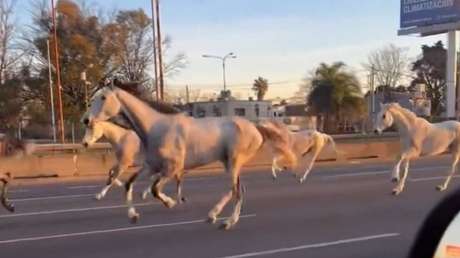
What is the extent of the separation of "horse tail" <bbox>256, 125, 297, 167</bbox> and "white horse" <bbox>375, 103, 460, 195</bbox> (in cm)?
330

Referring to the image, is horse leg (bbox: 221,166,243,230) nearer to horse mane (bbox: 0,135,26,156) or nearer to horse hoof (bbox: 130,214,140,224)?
horse hoof (bbox: 130,214,140,224)

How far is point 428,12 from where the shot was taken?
58250mm

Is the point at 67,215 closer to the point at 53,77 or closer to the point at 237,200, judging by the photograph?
the point at 237,200

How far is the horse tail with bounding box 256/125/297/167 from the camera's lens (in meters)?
11.4

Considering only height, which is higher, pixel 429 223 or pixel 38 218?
pixel 429 223

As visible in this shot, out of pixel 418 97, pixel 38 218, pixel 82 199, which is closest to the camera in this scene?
pixel 38 218

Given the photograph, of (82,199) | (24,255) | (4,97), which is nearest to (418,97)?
(4,97)

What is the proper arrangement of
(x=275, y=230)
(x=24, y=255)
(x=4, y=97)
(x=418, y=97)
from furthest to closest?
(x=4, y=97) < (x=418, y=97) < (x=275, y=230) < (x=24, y=255)

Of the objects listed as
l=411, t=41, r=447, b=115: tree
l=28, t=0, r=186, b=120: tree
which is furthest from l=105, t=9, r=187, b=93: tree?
l=411, t=41, r=447, b=115: tree

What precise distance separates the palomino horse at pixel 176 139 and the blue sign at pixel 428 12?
5050cm

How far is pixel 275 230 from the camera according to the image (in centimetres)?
956

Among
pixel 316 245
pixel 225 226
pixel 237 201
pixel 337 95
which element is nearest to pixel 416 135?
pixel 237 201

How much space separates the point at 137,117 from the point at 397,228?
440 centimetres

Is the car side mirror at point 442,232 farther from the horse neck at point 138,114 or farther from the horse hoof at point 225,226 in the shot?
the horse neck at point 138,114
